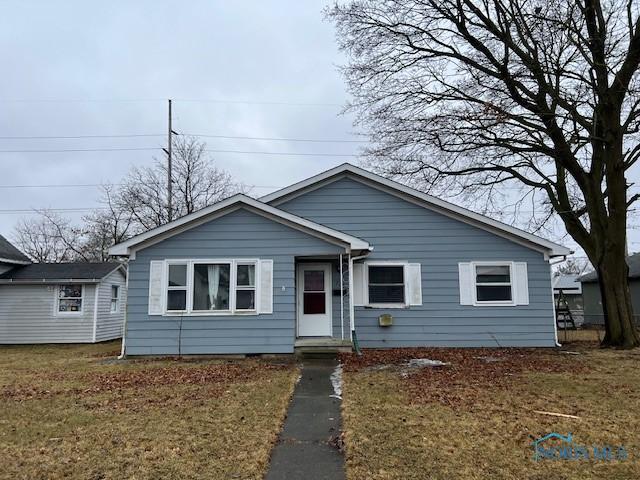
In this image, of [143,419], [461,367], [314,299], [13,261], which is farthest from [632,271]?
[13,261]

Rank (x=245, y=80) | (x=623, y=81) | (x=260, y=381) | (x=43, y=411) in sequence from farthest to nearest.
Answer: (x=245, y=80)
(x=623, y=81)
(x=260, y=381)
(x=43, y=411)

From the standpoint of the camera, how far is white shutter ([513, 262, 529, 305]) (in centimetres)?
1236

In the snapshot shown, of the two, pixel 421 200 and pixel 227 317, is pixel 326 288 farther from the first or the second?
pixel 421 200

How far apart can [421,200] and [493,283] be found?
9.79ft

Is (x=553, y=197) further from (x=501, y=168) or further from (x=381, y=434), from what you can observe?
(x=381, y=434)

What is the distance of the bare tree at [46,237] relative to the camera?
37031 mm

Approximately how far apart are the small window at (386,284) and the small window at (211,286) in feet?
13.1

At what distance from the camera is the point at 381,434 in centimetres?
504

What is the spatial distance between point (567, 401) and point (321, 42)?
12.9 m

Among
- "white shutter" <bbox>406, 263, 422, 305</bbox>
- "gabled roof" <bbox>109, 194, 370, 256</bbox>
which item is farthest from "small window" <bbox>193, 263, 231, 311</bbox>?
"white shutter" <bbox>406, 263, 422, 305</bbox>

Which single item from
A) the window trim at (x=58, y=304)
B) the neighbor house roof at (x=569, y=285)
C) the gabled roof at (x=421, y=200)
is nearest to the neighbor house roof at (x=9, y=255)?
the window trim at (x=58, y=304)

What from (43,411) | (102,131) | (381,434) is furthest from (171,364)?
(102,131)

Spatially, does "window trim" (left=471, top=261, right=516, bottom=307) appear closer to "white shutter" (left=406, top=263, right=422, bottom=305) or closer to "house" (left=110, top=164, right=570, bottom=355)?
"house" (left=110, top=164, right=570, bottom=355)

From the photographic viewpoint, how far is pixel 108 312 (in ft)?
58.9
